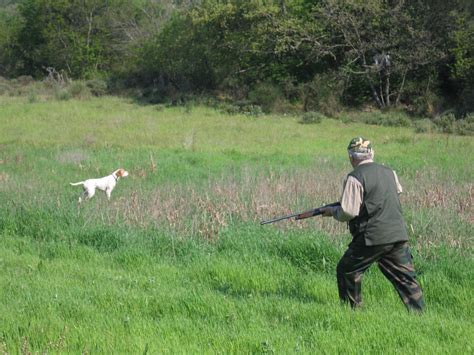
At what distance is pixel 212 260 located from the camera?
7547 millimetres

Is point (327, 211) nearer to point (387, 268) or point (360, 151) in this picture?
point (360, 151)

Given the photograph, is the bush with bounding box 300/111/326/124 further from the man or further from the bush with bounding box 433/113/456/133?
the man

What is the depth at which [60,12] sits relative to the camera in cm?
4969

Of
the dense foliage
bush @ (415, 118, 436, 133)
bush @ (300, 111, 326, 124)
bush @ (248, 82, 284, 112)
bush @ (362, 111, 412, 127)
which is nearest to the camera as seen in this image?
bush @ (415, 118, 436, 133)

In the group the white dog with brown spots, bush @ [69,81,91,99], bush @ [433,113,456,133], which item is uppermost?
the white dog with brown spots

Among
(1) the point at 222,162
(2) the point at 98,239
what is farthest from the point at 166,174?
(2) the point at 98,239

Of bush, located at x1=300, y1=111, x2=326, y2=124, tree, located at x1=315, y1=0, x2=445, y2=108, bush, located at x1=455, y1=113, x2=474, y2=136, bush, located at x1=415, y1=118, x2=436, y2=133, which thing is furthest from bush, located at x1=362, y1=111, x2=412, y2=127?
tree, located at x1=315, y1=0, x2=445, y2=108

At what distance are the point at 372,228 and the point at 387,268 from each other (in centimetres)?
50

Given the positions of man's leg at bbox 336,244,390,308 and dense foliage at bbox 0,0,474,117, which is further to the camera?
dense foliage at bbox 0,0,474,117

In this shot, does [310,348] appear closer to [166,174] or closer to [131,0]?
[166,174]

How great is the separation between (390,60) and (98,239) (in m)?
23.2

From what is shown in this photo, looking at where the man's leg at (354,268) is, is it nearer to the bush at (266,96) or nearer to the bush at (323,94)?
the bush at (323,94)

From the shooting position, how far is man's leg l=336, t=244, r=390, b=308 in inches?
221

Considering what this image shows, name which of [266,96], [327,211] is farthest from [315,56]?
[327,211]
